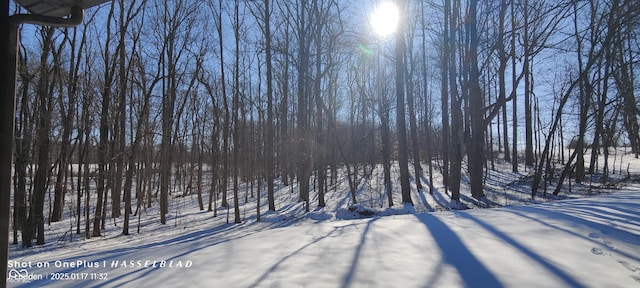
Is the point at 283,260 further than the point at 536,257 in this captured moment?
Yes

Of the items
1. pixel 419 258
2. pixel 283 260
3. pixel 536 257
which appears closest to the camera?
pixel 536 257

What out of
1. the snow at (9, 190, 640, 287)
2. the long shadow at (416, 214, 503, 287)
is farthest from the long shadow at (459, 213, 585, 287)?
the long shadow at (416, 214, 503, 287)

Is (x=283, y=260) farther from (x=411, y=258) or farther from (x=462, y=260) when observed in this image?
(x=462, y=260)

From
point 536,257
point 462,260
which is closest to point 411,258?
point 462,260

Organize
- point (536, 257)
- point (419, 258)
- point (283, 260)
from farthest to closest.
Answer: point (283, 260) → point (419, 258) → point (536, 257)

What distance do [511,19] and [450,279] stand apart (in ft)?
43.8

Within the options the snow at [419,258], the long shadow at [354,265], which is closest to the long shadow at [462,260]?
the snow at [419,258]

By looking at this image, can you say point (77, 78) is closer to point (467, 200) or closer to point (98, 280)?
point (98, 280)

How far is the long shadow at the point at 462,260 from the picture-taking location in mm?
2357

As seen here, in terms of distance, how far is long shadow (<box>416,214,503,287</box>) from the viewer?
2357mm

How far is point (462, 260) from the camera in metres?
2.79

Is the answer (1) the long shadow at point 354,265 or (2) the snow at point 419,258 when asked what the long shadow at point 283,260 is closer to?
(2) the snow at point 419,258

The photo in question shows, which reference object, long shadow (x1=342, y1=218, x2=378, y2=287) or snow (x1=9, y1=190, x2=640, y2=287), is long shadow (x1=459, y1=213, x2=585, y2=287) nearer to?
snow (x1=9, y1=190, x2=640, y2=287)

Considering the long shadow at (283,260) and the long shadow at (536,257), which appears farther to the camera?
the long shadow at (283,260)
